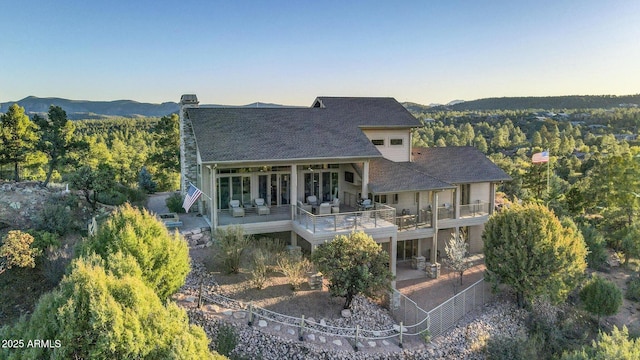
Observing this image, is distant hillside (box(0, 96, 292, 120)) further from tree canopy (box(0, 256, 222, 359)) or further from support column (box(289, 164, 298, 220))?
tree canopy (box(0, 256, 222, 359))

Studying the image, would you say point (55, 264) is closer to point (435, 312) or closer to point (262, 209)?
point (262, 209)

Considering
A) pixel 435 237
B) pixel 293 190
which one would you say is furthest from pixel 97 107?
pixel 435 237

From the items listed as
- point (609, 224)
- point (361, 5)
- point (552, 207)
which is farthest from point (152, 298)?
point (609, 224)

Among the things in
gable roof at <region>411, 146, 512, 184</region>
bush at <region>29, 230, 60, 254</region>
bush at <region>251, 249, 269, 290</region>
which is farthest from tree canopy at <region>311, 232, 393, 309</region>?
bush at <region>29, 230, 60, 254</region>

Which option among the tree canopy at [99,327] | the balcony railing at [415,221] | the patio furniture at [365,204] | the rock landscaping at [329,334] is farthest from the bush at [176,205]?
the tree canopy at [99,327]

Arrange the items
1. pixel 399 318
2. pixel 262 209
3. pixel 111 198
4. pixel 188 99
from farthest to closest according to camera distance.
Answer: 1. pixel 111 198
2. pixel 188 99
3. pixel 262 209
4. pixel 399 318
